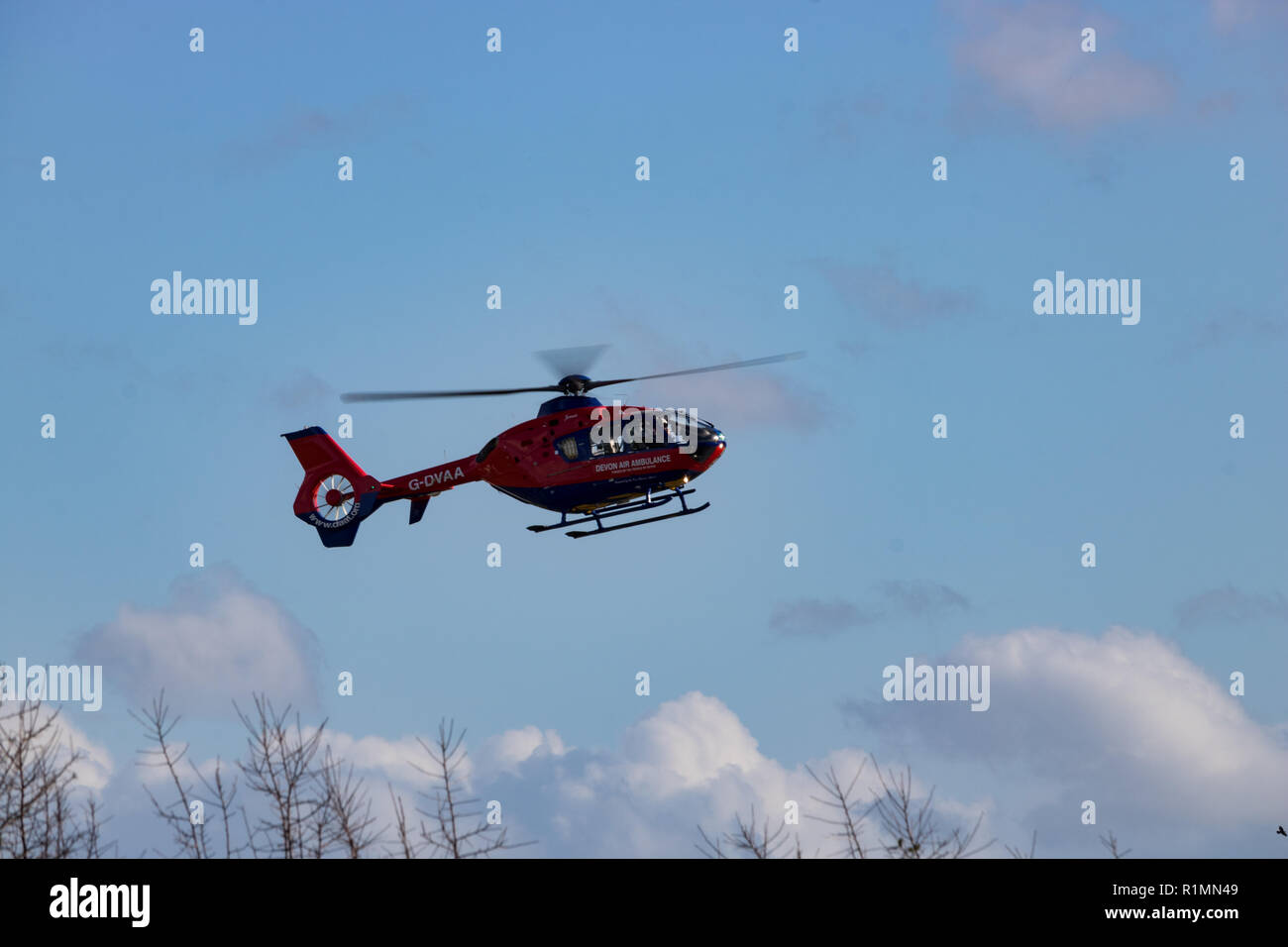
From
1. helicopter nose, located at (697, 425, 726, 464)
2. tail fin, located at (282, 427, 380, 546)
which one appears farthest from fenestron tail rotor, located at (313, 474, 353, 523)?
helicopter nose, located at (697, 425, 726, 464)

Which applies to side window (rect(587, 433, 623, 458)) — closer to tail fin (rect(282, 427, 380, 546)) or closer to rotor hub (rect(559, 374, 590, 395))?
rotor hub (rect(559, 374, 590, 395))

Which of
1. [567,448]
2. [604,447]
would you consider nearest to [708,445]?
[604,447]

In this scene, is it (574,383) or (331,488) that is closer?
(574,383)

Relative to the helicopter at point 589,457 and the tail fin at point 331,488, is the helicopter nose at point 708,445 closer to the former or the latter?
the helicopter at point 589,457

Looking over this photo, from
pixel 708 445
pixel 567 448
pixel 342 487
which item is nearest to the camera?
pixel 708 445

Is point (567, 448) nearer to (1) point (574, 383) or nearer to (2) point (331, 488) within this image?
(1) point (574, 383)

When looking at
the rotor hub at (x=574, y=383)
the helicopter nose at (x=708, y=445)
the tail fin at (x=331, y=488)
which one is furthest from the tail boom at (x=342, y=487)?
the helicopter nose at (x=708, y=445)

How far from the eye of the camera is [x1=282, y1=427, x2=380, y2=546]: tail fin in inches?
2581

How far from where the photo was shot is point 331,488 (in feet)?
218

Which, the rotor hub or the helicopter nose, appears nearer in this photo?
the helicopter nose

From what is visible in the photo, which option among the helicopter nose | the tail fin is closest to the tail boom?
the tail fin

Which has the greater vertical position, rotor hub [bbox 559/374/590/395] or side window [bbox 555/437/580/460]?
rotor hub [bbox 559/374/590/395]
